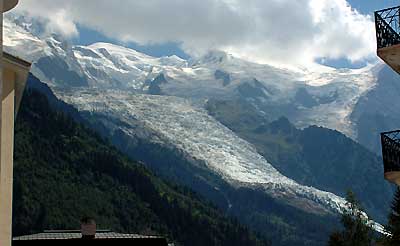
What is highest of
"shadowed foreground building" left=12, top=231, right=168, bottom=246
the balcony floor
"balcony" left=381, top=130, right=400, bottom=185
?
the balcony floor

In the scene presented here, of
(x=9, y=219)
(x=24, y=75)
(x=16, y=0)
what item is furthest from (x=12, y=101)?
(x=16, y=0)

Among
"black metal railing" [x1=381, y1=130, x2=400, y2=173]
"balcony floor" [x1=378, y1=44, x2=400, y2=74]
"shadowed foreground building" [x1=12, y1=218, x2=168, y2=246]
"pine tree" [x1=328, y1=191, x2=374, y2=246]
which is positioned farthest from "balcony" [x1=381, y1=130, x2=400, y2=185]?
"pine tree" [x1=328, y1=191, x2=374, y2=246]

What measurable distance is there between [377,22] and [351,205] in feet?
165

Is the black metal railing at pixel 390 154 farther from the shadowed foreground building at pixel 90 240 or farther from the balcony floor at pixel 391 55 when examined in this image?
the shadowed foreground building at pixel 90 240

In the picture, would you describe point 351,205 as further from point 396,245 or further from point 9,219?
point 9,219

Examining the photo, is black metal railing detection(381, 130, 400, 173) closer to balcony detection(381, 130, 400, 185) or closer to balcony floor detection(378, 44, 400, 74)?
balcony detection(381, 130, 400, 185)

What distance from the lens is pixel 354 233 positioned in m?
66.1

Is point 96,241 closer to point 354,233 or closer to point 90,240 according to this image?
point 90,240

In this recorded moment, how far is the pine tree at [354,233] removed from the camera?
214ft

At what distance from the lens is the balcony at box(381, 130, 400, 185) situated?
2012cm

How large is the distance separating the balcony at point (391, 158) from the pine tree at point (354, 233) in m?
45.2

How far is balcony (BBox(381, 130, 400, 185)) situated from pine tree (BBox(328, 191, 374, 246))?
45.2 m

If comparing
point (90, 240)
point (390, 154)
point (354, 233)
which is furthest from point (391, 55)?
point (354, 233)

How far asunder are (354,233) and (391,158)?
46970mm
